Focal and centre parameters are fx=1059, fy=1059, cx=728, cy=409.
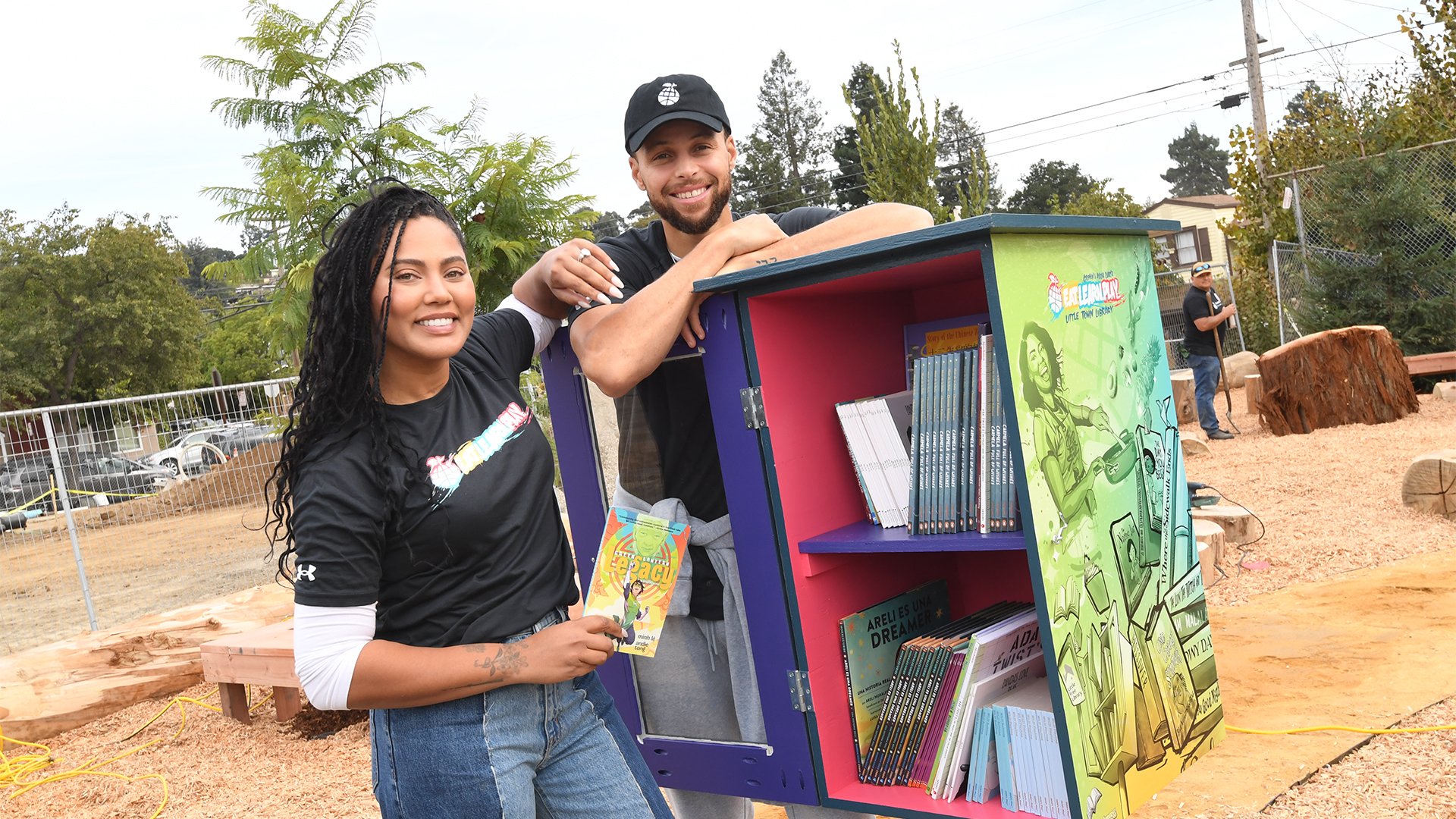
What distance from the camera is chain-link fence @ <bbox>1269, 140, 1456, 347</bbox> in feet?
39.3

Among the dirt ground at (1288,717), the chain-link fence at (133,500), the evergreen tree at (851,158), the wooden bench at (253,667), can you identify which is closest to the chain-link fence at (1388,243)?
the dirt ground at (1288,717)

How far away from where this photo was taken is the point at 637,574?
2314mm

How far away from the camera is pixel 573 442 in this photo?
9.18 ft

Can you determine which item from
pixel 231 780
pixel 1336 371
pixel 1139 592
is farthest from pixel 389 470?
pixel 1336 371

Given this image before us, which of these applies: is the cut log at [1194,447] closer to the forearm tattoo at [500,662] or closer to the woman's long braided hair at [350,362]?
the forearm tattoo at [500,662]

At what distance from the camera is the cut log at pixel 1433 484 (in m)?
6.63

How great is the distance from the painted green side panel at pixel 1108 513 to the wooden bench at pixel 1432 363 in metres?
10.7

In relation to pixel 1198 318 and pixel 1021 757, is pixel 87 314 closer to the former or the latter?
pixel 1198 318

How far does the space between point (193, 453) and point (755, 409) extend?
26.4ft

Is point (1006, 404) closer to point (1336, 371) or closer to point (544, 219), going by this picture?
point (544, 219)

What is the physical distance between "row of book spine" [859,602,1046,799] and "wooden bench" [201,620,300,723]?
3.95 meters

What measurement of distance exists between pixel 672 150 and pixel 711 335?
458 millimetres

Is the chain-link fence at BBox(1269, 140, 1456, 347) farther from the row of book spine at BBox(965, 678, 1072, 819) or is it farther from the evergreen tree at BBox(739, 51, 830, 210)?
the evergreen tree at BBox(739, 51, 830, 210)

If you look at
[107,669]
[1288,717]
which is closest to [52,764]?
[107,669]
